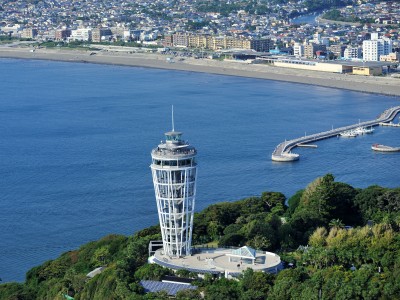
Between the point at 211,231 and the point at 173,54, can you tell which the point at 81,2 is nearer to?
the point at 173,54

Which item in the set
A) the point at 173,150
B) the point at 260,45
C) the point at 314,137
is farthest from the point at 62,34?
the point at 173,150

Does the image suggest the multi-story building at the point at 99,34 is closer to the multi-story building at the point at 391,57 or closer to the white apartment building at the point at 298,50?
the white apartment building at the point at 298,50

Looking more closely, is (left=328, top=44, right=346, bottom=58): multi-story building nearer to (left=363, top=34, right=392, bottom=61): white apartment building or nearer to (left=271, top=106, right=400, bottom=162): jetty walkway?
(left=363, top=34, right=392, bottom=61): white apartment building

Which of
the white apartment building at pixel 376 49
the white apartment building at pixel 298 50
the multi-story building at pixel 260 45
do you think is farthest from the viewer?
the multi-story building at pixel 260 45

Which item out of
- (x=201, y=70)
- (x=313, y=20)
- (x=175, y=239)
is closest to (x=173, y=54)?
(x=201, y=70)

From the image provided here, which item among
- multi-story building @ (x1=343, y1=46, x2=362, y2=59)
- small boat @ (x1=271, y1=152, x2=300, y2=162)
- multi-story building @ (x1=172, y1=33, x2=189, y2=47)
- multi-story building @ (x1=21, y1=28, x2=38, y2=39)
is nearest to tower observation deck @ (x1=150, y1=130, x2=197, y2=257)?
small boat @ (x1=271, y1=152, x2=300, y2=162)

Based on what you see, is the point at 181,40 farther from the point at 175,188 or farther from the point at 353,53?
the point at 175,188

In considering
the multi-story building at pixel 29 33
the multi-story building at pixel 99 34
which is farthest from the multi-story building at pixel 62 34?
the multi-story building at pixel 29 33
